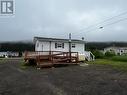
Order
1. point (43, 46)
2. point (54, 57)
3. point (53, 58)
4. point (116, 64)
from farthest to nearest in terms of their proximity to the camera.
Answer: point (43, 46) → point (54, 57) → point (53, 58) → point (116, 64)

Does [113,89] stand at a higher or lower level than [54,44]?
lower

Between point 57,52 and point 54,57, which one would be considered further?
point 57,52

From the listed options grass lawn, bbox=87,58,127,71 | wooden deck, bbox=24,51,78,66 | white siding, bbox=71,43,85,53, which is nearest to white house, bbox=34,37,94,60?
white siding, bbox=71,43,85,53

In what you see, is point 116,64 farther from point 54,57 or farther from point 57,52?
point 57,52

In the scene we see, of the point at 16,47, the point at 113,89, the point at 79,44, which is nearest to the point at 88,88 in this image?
the point at 113,89

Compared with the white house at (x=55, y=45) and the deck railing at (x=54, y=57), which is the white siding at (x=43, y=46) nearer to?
the white house at (x=55, y=45)

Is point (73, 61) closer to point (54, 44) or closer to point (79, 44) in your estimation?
point (54, 44)

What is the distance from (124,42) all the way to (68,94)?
108522 mm

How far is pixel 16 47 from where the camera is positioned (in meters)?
99.6

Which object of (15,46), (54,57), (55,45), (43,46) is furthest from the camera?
(15,46)

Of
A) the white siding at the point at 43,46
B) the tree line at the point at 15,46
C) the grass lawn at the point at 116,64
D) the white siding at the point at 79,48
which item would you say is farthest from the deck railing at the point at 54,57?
the tree line at the point at 15,46

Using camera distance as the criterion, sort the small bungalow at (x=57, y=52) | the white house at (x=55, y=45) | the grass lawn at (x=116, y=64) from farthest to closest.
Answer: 1. the white house at (x=55, y=45)
2. the small bungalow at (x=57, y=52)
3. the grass lawn at (x=116, y=64)

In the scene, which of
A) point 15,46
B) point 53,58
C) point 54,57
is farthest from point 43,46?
point 15,46

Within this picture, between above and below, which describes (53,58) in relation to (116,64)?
above
